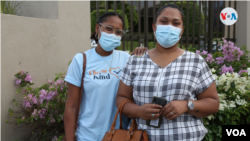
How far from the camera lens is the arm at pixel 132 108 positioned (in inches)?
59.3

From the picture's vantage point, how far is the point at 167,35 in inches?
66.2

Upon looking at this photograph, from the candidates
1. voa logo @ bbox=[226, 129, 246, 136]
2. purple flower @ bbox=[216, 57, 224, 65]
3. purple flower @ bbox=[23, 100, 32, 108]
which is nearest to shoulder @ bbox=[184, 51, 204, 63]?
voa logo @ bbox=[226, 129, 246, 136]

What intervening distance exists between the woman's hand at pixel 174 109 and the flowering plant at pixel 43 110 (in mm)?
1664

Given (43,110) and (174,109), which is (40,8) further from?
(174,109)

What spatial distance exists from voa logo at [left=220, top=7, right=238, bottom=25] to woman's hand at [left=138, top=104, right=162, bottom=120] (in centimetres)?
685

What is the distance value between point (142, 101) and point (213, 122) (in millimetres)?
1262

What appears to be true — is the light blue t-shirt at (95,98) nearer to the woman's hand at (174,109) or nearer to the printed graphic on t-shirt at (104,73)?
the printed graphic on t-shirt at (104,73)

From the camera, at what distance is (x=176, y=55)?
5.56ft

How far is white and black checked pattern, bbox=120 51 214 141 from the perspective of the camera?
1.54m

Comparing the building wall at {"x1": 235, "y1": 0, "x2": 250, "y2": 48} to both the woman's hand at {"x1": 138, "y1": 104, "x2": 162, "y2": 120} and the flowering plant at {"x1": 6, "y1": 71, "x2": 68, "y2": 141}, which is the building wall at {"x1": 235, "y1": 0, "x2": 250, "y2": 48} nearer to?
the flowering plant at {"x1": 6, "y1": 71, "x2": 68, "y2": 141}

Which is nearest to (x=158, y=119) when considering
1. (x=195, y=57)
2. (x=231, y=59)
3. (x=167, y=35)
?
(x=195, y=57)

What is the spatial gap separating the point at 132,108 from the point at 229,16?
7.65 metres

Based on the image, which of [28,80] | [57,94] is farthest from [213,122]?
[28,80]

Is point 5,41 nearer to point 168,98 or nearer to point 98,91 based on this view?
point 98,91
